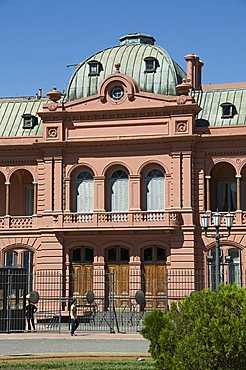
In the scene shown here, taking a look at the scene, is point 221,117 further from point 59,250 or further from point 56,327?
point 56,327

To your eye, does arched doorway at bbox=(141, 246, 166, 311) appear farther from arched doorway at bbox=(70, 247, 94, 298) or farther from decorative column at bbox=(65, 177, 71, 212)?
decorative column at bbox=(65, 177, 71, 212)

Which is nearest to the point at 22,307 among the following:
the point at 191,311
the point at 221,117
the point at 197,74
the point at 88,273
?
the point at 88,273

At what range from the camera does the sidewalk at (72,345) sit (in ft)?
85.0

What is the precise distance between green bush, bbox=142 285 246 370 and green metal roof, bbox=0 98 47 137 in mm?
35055

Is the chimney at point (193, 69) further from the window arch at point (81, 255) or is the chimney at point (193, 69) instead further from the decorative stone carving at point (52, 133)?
the window arch at point (81, 255)

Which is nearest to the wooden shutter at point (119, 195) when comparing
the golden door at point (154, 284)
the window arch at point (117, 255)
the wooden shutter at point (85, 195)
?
the wooden shutter at point (85, 195)

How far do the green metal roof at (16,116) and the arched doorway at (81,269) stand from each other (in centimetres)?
786

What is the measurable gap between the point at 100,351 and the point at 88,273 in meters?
20.4

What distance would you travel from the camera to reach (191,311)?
16297 mm

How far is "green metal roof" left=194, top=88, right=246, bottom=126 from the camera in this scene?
48000 mm

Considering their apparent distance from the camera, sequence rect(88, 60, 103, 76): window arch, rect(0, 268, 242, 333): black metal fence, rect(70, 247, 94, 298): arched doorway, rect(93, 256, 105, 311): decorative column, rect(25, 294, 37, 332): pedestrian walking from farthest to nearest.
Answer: rect(88, 60, 103, 76): window arch, rect(70, 247, 94, 298): arched doorway, rect(93, 256, 105, 311): decorative column, rect(0, 268, 242, 333): black metal fence, rect(25, 294, 37, 332): pedestrian walking

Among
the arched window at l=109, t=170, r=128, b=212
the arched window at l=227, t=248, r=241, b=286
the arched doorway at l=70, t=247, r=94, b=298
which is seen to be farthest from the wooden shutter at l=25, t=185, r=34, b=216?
the arched window at l=227, t=248, r=241, b=286

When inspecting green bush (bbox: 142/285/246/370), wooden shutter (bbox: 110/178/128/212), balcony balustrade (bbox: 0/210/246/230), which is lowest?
green bush (bbox: 142/285/246/370)

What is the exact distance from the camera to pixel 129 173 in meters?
47.8
